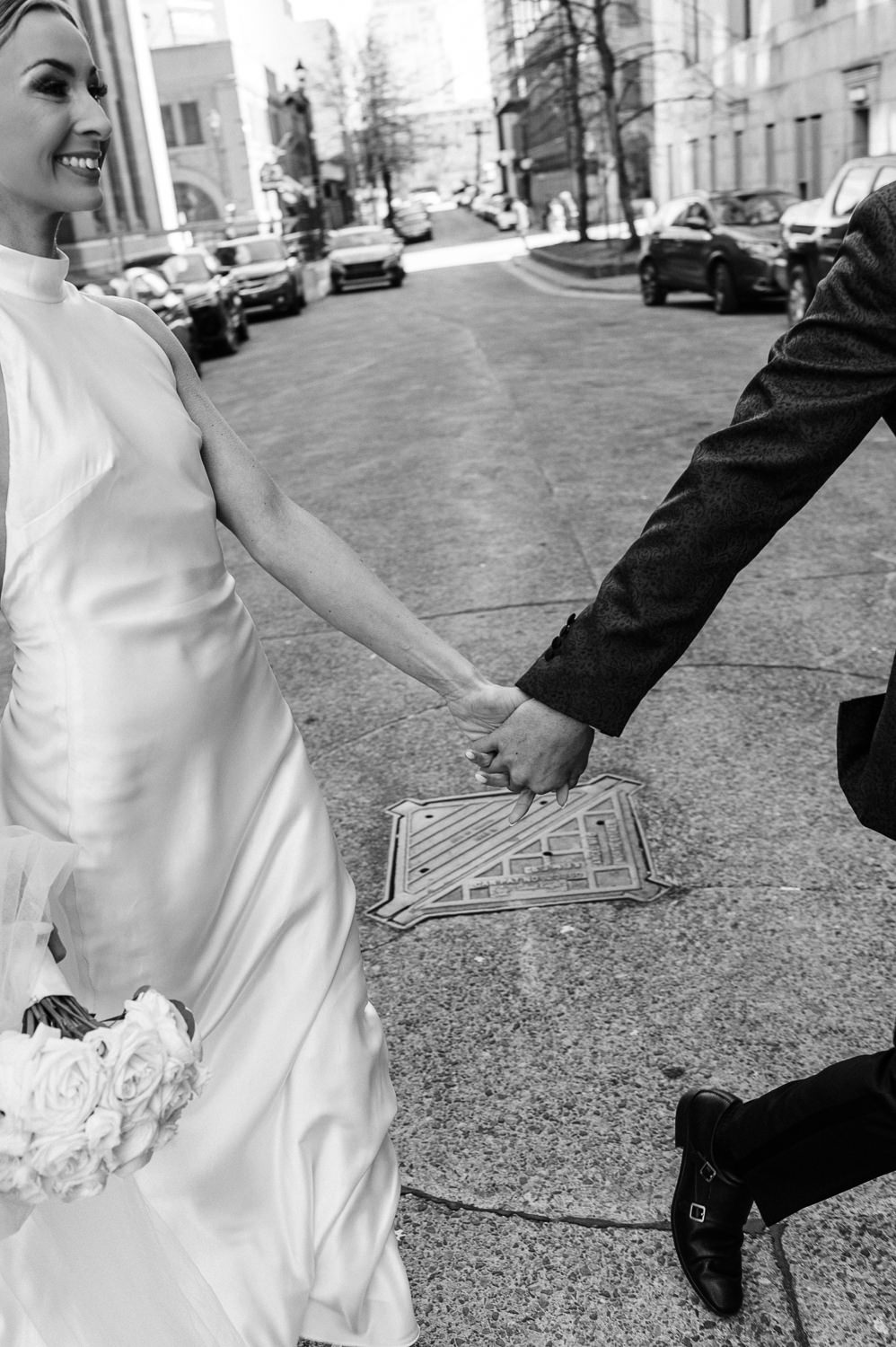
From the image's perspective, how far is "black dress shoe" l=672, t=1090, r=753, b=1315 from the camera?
8.21 ft

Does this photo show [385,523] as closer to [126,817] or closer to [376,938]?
[376,938]

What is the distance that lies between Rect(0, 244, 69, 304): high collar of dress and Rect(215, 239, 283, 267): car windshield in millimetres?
29015

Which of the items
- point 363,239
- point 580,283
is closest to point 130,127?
point 363,239

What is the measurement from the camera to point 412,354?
18500 mm

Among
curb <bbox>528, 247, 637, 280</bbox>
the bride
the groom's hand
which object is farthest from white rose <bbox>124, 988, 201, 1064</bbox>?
curb <bbox>528, 247, 637, 280</bbox>

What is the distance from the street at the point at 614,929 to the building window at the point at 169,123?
57.3 m

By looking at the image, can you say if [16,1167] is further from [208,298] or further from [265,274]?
[265,274]

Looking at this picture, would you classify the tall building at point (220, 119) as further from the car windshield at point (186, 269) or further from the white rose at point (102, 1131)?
the white rose at point (102, 1131)

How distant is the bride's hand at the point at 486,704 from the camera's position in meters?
2.67

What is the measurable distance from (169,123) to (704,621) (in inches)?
2590

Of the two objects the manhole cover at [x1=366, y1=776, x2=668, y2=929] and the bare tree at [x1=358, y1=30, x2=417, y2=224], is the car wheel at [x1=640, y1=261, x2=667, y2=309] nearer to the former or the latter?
the manhole cover at [x1=366, y1=776, x2=668, y2=929]

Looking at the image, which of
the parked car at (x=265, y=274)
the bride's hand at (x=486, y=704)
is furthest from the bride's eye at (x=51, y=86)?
the parked car at (x=265, y=274)

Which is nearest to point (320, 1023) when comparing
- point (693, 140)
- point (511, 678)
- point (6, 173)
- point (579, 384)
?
point (6, 173)

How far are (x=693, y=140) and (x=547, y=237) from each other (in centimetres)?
1000
